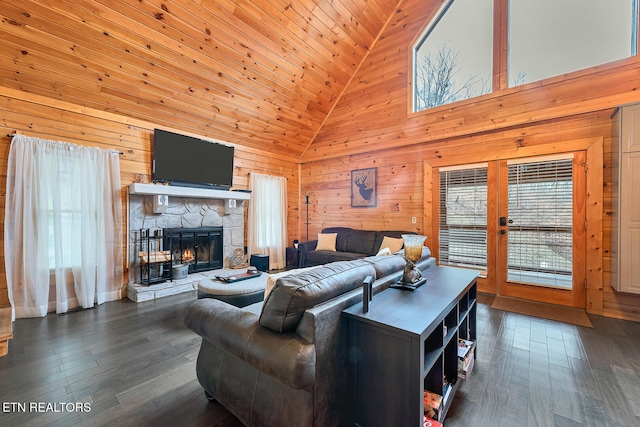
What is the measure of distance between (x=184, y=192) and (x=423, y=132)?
406cm

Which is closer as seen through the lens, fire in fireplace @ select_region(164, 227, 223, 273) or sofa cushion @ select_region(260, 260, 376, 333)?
sofa cushion @ select_region(260, 260, 376, 333)

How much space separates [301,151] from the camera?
20.9 feet

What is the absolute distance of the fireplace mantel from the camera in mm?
3776

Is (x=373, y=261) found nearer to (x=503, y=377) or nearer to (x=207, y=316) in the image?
(x=207, y=316)

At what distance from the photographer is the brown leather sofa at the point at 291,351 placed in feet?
3.94

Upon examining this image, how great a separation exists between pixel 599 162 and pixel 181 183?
573 cm

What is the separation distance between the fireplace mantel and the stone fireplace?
0.84ft

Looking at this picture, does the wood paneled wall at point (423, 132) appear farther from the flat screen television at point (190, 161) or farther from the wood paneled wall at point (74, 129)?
the wood paneled wall at point (74, 129)

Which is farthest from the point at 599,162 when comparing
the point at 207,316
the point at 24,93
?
the point at 24,93

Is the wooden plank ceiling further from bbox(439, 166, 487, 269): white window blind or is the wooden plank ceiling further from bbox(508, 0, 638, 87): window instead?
bbox(439, 166, 487, 269): white window blind

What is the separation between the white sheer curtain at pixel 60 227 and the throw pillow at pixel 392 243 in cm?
405

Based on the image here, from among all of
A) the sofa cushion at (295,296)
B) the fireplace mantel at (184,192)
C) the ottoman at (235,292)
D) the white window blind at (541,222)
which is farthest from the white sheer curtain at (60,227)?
the white window blind at (541,222)

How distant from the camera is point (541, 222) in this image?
356cm

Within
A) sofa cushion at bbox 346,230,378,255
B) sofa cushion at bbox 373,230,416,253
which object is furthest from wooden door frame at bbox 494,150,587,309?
sofa cushion at bbox 346,230,378,255
